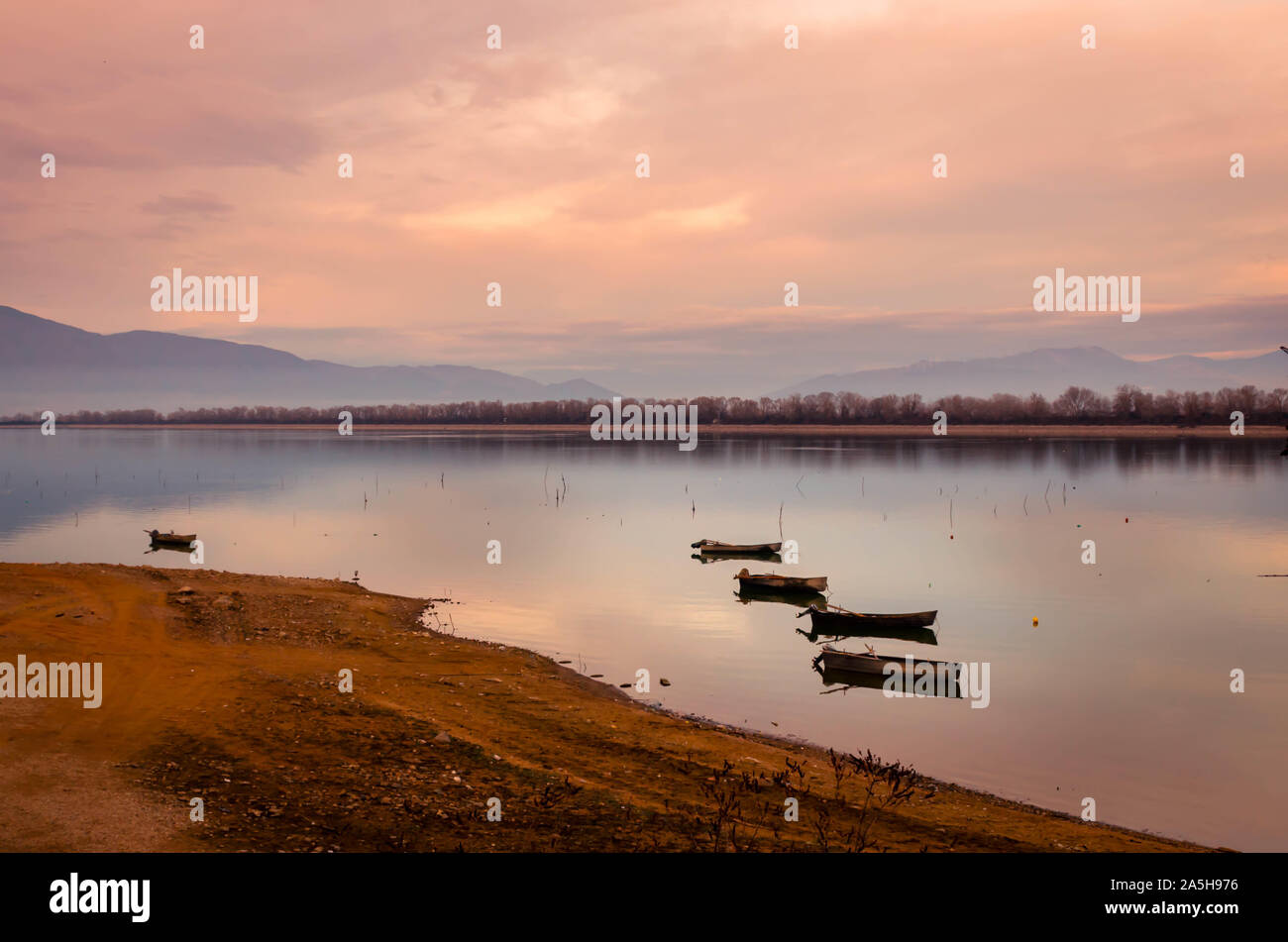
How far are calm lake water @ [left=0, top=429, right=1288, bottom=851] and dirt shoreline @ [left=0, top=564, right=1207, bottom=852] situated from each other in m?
3.12

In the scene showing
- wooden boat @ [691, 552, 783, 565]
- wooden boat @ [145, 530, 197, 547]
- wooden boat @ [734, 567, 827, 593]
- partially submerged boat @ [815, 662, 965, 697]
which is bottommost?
partially submerged boat @ [815, 662, 965, 697]

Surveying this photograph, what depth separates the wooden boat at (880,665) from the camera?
2178 centimetres

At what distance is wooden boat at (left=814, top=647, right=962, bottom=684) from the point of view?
2178cm

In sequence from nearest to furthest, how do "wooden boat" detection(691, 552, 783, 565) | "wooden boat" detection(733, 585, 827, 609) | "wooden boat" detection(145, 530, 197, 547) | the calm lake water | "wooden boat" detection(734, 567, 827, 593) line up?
1. the calm lake water
2. "wooden boat" detection(733, 585, 827, 609)
3. "wooden boat" detection(734, 567, 827, 593)
4. "wooden boat" detection(145, 530, 197, 547)
5. "wooden boat" detection(691, 552, 783, 565)

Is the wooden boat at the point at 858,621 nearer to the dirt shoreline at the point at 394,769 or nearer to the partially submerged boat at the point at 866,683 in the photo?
the partially submerged boat at the point at 866,683

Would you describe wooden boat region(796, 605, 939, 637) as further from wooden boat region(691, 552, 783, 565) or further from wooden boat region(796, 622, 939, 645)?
wooden boat region(691, 552, 783, 565)

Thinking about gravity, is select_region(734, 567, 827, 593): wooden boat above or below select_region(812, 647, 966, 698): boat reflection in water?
above

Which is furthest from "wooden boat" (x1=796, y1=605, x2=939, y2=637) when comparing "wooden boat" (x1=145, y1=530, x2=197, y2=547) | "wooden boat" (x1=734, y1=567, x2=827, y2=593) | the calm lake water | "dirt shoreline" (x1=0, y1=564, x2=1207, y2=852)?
"wooden boat" (x1=145, y1=530, x2=197, y2=547)

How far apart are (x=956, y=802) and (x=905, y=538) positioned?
35580 millimetres

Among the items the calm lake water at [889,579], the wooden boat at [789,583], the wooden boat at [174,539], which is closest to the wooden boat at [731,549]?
the calm lake water at [889,579]
